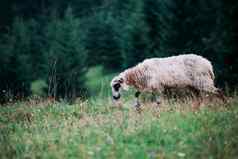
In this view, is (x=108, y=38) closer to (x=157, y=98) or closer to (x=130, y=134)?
(x=157, y=98)

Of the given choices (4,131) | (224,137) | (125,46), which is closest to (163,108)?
(224,137)

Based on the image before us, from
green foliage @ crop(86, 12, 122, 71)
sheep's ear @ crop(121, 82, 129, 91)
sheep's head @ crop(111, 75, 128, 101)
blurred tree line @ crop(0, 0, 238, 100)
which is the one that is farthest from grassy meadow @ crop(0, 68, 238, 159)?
green foliage @ crop(86, 12, 122, 71)

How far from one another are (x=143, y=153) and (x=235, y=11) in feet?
81.6

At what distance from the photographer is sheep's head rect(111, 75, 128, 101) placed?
12.7 metres

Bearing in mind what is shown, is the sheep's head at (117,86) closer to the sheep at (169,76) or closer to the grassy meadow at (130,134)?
the sheep at (169,76)

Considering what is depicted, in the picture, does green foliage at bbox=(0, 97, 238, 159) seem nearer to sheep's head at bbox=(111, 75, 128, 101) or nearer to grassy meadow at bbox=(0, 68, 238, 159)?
grassy meadow at bbox=(0, 68, 238, 159)

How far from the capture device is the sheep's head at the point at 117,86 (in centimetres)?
1269

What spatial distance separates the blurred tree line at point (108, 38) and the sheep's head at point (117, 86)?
3410 mm

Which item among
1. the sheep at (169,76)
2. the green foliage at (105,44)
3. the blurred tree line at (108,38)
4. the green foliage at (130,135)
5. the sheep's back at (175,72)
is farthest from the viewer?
the green foliage at (105,44)

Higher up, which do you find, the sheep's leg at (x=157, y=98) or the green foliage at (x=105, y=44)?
the green foliage at (x=105, y=44)

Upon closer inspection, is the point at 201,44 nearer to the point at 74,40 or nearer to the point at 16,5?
the point at 74,40

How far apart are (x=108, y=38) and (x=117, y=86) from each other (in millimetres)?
42584

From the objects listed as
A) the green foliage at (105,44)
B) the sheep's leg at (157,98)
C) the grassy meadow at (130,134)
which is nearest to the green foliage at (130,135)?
the grassy meadow at (130,134)

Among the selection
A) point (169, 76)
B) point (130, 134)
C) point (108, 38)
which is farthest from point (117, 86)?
point (108, 38)
